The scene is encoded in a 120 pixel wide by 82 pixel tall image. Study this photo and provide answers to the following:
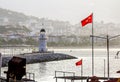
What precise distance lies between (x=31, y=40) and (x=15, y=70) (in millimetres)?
185004

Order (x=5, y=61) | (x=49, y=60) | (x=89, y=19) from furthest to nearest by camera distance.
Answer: (x=49, y=60)
(x=5, y=61)
(x=89, y=19)

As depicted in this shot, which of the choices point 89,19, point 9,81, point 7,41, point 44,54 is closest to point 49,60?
point 44,54

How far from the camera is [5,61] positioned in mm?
64062

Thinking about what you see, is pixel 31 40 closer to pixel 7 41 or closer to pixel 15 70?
pixel 7 41

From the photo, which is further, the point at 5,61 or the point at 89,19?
the point at 5,61

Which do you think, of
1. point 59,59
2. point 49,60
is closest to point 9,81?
point 49,60

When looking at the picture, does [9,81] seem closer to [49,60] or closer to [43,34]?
[43,34]

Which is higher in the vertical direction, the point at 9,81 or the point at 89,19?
the point at 89,19

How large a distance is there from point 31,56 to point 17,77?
6196cm

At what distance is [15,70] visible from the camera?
455 inches

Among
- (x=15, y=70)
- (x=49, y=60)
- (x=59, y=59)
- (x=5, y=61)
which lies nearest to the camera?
(x=15, y=70)

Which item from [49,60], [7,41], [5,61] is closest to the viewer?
[5,61]

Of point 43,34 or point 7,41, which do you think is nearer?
point 43,34

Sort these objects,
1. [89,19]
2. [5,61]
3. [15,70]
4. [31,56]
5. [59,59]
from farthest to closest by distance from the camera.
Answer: [59,59] → [31,56] → [5,61] → [89,19] → [15,70]
